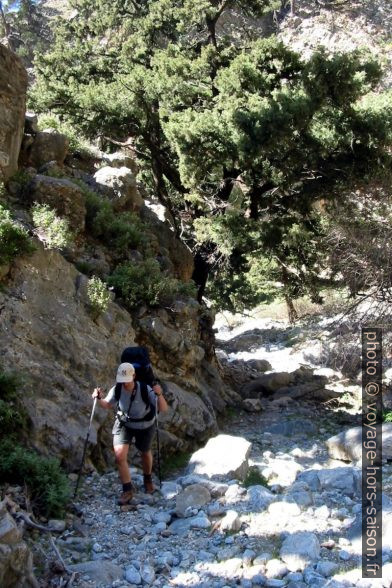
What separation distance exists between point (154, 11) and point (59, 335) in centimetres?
1013

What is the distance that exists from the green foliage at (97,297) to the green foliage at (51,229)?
2.75 ft

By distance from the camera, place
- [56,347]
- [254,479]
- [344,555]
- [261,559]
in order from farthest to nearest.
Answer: [56,347] → [254,479] → [344,555] → [261,559]

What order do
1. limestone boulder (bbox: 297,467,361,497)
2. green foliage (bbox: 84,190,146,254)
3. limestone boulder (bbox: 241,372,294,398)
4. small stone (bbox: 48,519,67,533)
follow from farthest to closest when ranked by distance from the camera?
limestone boulder (bbox: 241,372,294,398)
green foliage (bbox: 84,190,146,254)
limestone boulder (bbox: 297,467,361,497)
small stone (bbox: 48,519,67,533)

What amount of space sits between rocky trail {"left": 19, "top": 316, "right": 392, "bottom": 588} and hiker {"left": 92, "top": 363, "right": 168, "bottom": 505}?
0.46m

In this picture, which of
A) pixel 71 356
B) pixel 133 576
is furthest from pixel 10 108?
pixel 133 576

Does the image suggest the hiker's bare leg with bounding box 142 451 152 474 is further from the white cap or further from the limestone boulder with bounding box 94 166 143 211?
the limestone boulder with bounding box 94 166 143 211

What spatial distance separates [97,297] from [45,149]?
14.2 feet

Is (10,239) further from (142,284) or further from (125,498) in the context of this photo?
(125,498)

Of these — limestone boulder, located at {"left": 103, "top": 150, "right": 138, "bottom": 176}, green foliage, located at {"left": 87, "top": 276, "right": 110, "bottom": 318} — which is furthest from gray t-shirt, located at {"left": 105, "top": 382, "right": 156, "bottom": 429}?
limestone boulder, located at {"left": 103, "top": 150, "right": 138, "bottom": 176}

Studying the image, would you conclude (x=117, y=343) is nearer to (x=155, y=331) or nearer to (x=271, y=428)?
(x=155, y=331)

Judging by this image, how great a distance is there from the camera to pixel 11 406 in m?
6.41

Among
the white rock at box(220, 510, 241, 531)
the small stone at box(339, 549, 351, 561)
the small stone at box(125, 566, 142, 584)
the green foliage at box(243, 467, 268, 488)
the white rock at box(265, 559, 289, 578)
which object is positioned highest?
the green foliage at box(243, 467, 268, 488)

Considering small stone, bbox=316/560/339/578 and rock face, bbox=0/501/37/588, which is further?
small stone, bbox=316/560/339/578

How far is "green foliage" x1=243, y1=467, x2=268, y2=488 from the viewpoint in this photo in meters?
7.01
